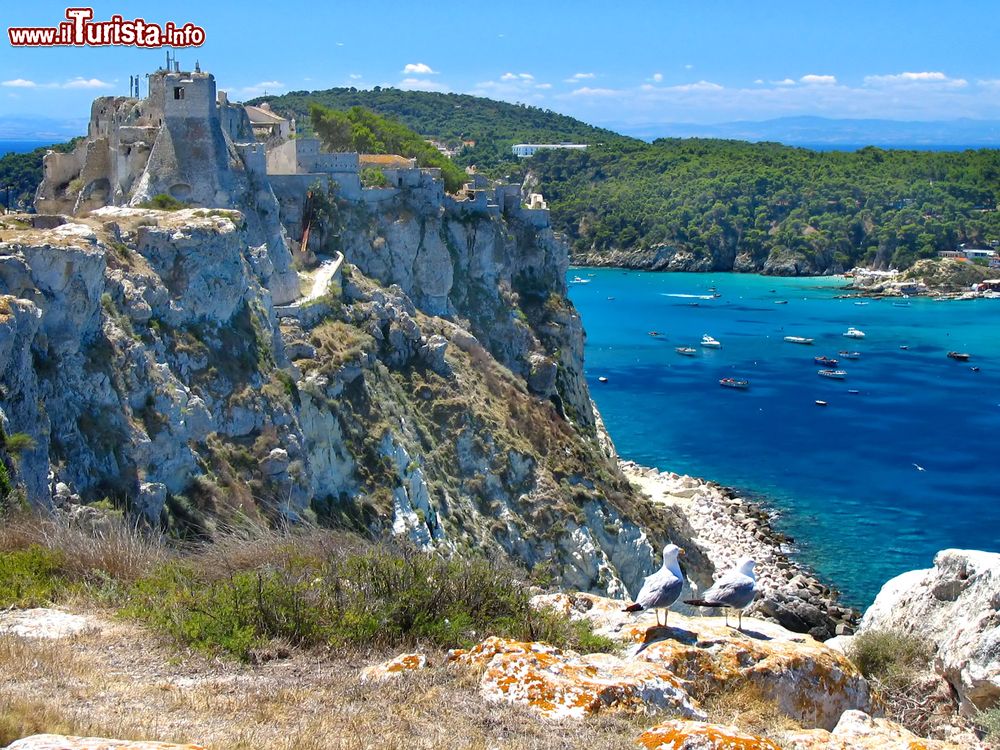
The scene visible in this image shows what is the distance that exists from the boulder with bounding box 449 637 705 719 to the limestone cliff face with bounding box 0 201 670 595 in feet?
21.1

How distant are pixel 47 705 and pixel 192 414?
15.2 meters

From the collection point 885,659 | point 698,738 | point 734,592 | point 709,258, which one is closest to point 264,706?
point 698,738

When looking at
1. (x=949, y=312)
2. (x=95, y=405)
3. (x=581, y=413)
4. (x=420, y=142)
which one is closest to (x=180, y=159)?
(x=95, y=405)

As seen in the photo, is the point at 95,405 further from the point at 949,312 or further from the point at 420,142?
the point at 949,312

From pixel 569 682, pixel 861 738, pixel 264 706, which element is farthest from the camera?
pixel 861 738

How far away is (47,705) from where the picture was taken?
27.7ft

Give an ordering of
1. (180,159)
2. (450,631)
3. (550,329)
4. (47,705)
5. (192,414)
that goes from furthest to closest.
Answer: (550,329), (180,159), (192,414), (450,631), (47,705)

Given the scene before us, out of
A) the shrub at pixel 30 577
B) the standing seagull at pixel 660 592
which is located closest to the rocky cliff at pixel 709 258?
the standing seagull at pixel 660 592

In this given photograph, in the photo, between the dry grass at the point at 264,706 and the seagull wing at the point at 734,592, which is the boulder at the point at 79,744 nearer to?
the dry grass at the point at 264,706

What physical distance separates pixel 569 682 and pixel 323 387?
22.0 m

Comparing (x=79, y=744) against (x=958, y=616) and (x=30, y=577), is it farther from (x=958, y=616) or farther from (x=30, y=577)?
(x=958, y=616)

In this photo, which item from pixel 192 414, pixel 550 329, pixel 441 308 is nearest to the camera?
pixel 192 414

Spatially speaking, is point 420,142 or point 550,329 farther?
point 420,142

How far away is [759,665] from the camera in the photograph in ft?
34.3
